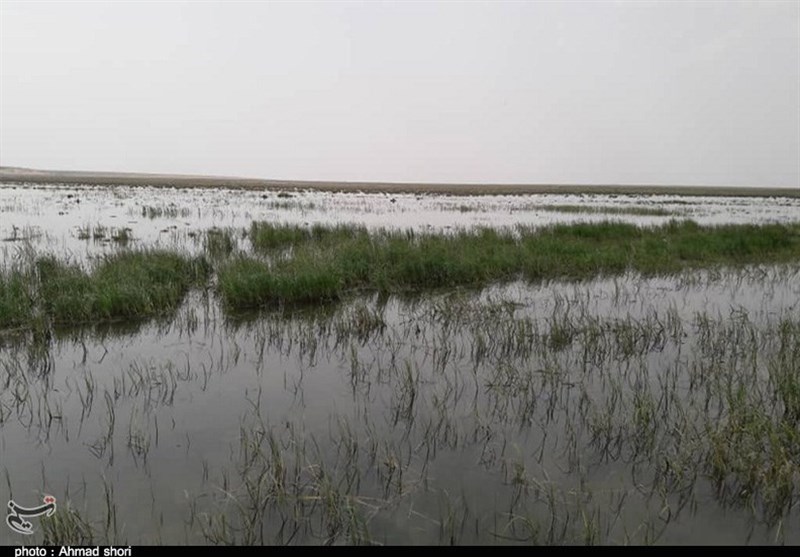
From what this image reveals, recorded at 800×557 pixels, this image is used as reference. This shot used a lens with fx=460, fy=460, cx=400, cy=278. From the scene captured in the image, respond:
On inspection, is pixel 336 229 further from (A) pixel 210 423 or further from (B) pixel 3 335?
Answer: (A) pixel 210 423

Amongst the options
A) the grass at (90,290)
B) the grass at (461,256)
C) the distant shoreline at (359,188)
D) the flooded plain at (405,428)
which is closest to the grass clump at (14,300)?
the grass at (90,290)

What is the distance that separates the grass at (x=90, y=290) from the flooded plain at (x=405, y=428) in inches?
13.4

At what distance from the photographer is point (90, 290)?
8031mm

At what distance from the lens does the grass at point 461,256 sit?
916cm

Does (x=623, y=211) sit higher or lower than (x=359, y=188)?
lower

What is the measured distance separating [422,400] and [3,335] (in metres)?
6.19

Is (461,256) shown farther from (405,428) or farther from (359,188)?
(359,188)

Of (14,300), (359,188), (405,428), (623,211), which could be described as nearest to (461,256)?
(405,428)

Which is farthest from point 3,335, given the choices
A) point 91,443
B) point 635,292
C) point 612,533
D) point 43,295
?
point 635,292

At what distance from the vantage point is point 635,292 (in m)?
10.3

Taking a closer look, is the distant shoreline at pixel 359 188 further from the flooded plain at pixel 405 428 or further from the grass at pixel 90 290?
the flooded plain at pixel 405 428

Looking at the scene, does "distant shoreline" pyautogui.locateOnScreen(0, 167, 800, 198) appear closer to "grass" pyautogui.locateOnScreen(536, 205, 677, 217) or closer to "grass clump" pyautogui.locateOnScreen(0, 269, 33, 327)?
"grass" pyautogui.locateOnScreen(536, 205, 677, 217)

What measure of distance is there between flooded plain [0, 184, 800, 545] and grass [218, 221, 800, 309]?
1140 mm

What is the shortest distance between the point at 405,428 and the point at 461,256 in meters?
8.11
